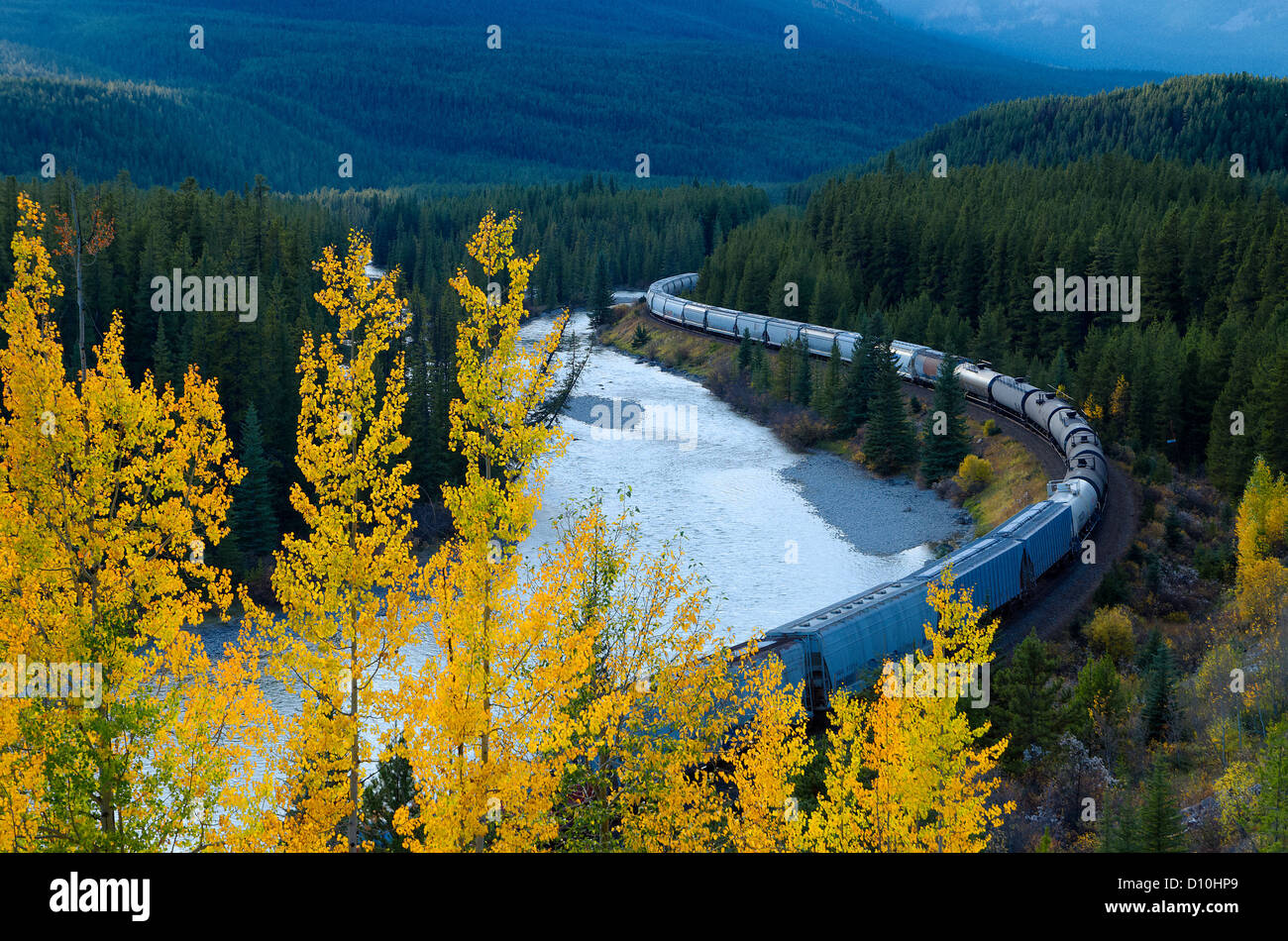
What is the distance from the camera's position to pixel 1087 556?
181 ft

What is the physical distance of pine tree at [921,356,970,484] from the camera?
77000mm

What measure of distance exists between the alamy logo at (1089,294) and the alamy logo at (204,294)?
65.7 metres

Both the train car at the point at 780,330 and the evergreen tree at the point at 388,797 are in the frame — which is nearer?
the evergreen tree at the point at 388,797

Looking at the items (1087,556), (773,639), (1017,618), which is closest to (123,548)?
(773,639)

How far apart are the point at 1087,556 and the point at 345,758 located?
140 feet

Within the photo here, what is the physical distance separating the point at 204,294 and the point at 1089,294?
75.3m

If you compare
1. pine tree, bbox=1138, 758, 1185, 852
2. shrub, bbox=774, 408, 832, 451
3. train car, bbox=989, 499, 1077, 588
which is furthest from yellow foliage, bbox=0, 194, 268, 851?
shrub, bbox=774, 408, 832, 451

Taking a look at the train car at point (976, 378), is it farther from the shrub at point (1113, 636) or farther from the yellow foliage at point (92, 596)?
the yellow foliage at point (92, 596)

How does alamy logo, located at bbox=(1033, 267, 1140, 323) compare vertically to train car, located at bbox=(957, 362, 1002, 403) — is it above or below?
above

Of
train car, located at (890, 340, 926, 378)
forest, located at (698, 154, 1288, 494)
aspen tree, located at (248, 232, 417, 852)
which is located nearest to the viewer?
aspen tree, located at (248, 232, 417, 852)

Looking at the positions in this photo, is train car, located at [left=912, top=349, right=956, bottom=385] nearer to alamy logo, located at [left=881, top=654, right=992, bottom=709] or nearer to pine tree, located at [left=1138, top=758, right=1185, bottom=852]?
alamy logo, located at [left=881, top=654, right=992, bottom=709]

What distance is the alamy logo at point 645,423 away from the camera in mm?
92125
